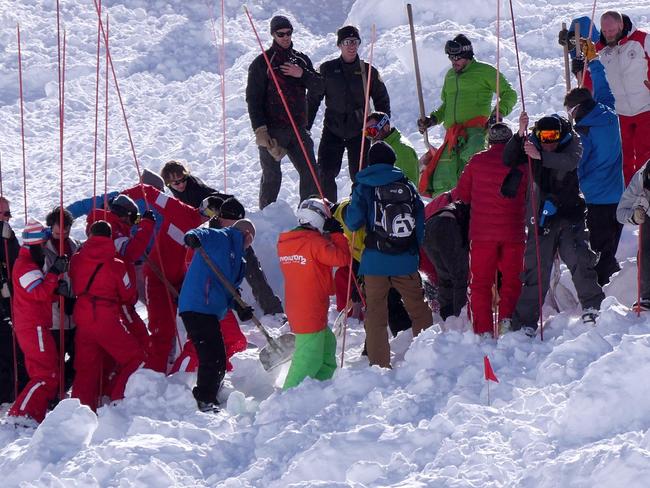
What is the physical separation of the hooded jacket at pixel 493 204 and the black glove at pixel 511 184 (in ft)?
0.35

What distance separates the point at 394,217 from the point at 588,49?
9.05 feet

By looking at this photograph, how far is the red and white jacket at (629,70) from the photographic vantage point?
8594 mm

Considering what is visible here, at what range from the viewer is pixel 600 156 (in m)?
7.68

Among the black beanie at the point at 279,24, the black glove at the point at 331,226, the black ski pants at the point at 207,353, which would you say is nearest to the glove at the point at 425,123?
the black beanie at the point at 279,24

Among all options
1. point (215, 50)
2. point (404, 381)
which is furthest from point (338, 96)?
point (215, 50)

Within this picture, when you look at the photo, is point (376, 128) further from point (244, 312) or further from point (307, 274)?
point (244, 312)

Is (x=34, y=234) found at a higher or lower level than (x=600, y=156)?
lower

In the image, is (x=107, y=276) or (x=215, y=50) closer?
(x=107, y=276)

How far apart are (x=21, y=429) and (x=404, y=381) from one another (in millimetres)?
2722

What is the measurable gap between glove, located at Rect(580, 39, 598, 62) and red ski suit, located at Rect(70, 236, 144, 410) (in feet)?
13.8

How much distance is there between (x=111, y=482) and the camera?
18.0 ft

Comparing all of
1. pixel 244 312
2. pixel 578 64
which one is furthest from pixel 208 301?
pixel 578 64

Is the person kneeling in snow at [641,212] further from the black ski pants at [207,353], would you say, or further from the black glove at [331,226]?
the black ski pants at [207,353]

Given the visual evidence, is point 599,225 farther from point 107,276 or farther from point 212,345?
point 107,276
